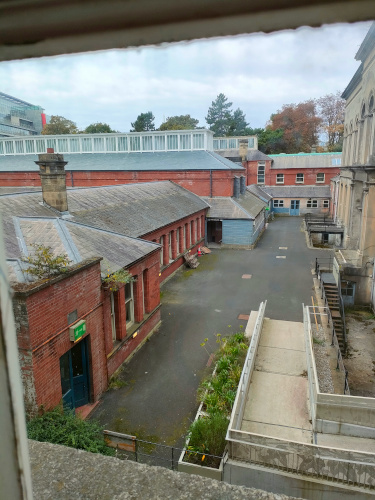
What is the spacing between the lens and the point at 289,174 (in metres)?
45.3

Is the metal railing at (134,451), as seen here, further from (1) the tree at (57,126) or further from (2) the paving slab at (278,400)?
(1) the tree at (57,126)

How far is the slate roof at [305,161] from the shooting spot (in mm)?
44312

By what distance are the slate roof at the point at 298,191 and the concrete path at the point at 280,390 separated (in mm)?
34448

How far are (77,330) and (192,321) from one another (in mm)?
6718

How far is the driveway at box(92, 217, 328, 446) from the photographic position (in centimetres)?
873

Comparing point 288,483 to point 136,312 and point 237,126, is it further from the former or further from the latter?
point 237,126

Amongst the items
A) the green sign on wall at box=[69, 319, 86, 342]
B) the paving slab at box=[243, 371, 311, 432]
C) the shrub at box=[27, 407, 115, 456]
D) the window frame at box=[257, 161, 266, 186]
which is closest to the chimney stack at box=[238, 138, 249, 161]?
the window frame at box=[257, 161, 266, 186]

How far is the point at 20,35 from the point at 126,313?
11155 mm

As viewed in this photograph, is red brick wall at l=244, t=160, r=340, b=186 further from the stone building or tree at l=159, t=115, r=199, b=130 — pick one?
the stone building

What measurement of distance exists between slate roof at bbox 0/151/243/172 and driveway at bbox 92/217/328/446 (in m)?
7.73

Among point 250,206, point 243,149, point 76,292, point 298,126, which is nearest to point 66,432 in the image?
point 76,292

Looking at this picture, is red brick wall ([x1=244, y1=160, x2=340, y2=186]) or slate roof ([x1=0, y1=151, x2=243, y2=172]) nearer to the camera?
slate roof ([x1=0, y1=151, x2=243, y2=172])

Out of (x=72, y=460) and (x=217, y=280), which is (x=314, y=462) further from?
(x=217, y=280)

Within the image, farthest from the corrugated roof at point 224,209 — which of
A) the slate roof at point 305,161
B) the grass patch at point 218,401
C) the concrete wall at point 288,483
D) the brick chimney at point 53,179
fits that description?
the concrete wall at point 288,483
